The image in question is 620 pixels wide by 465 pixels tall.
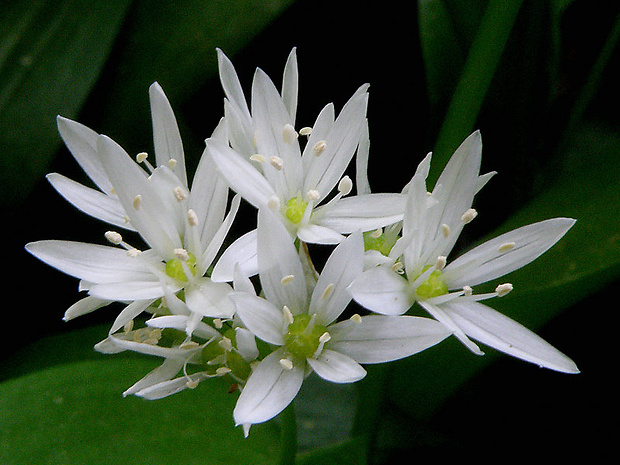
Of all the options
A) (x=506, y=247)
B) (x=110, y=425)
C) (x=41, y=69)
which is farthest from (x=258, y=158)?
(x=41, y=69)

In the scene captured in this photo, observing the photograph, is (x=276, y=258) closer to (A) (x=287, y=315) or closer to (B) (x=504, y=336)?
(A) (x=287, y=315)

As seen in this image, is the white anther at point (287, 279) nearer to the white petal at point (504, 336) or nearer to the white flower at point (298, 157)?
the white flower at point (298, 157)

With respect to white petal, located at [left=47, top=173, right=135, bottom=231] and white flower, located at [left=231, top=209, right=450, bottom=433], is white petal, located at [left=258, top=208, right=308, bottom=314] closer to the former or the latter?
white flower, located at [left=231, top=209, right=450, bottom=433]

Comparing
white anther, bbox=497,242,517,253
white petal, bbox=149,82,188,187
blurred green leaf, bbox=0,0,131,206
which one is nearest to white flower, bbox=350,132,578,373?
white anther, bbox=497,242,517,253

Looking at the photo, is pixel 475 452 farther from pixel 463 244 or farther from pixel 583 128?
pixel 583 128

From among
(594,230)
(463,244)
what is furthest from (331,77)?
(594,230)

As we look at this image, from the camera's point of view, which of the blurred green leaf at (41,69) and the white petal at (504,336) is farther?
the blurred green leaf at (41,69)

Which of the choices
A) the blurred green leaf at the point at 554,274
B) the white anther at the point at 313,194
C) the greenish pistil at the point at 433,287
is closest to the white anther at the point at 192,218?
the white anther at the point at 313,194
